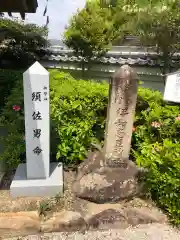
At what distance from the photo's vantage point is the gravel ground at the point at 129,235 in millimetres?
2531

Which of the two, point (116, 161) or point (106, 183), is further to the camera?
point (116, 161)

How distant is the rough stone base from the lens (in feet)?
9.78

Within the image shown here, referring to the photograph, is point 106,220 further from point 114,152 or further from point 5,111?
point 5,111

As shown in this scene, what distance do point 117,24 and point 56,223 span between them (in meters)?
11.1

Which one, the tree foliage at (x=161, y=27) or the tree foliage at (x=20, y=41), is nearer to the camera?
the tree foliage at (x=161, y=27)

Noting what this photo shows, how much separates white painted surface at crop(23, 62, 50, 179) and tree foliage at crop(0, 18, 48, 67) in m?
7.94

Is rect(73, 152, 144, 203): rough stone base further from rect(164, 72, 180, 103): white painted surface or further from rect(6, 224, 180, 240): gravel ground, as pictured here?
rect(164, 72, 180, 103): white painted surface

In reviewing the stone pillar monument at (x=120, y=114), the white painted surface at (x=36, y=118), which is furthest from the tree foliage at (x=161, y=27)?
the white painted surface at (x=36, y=118)

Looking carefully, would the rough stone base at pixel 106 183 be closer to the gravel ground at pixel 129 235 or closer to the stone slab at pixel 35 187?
the stone slab at pixel 35 187

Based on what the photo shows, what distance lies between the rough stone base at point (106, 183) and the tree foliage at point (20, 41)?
819 cm

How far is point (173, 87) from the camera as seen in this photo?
369 centimetres

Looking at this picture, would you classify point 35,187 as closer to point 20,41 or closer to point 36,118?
point 36,118

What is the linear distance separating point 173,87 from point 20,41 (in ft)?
27.3

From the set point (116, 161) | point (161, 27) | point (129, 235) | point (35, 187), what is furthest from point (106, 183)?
point (161, 27)
